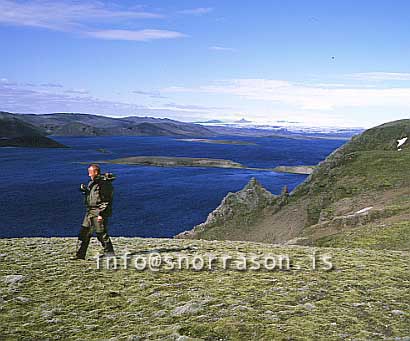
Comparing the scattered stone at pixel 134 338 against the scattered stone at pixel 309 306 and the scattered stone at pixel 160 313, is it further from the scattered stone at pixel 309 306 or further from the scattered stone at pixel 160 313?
the scattered stone at pixel 309 306

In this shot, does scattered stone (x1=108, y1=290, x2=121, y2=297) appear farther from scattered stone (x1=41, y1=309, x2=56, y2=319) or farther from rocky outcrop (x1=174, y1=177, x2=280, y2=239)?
rocky outcrop (x1=174, y1=177, x2=280, y2=239)

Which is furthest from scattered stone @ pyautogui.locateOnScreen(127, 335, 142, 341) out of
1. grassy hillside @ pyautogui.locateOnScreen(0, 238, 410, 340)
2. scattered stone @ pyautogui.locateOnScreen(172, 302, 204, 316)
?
scattered stone @ pyautogui.locateOnScreen(172, 302, 204, 316)

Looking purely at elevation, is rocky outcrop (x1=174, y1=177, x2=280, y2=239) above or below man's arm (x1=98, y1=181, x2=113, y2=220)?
below

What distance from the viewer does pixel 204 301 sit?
11.9 m

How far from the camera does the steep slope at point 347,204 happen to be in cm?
3250

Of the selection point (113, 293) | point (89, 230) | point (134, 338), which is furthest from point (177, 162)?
point (134, 338)

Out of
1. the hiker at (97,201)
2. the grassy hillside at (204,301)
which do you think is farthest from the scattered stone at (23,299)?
the hiker at (97,201)

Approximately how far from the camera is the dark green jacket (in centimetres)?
1598

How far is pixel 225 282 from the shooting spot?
45.0 feet

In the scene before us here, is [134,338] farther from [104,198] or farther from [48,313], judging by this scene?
[104,198]

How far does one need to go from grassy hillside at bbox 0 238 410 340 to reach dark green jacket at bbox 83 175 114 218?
1874 millimetres

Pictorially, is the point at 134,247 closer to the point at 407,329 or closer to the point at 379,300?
the point at 379,300

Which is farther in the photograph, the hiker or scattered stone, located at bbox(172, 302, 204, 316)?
the hiker

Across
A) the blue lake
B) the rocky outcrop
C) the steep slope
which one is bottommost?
the blue lake
